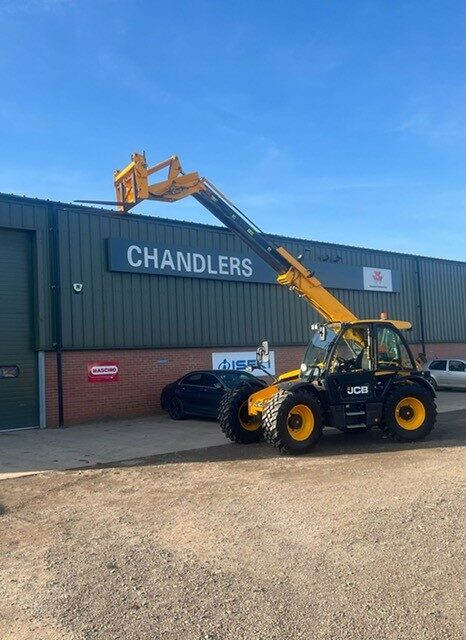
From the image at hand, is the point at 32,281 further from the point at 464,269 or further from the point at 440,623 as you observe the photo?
the point at 464,269

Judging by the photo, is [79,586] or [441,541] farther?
[441,541]

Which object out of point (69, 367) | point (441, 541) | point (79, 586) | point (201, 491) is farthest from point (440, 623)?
point (69, 367)

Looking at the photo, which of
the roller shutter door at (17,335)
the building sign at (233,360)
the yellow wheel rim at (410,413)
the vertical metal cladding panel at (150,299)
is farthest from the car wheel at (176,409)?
the yellow wheel rim at (410,413)

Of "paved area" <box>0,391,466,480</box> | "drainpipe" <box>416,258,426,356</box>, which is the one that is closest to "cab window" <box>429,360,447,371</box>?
"drainpipe" <box>416,258,426,356</box>

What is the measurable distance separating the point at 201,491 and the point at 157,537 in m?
2.02

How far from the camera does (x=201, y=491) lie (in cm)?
824

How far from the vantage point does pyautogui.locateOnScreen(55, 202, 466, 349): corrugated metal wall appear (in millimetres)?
17438

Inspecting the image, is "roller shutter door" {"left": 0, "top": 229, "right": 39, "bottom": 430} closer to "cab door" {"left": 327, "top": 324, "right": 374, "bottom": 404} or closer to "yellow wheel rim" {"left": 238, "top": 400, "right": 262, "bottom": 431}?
"yellow wheel rim" {"left": 238, "top": 400, "right": 262, "bottom": 431}

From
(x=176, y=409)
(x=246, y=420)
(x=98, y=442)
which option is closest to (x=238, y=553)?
(x=246, y=420)

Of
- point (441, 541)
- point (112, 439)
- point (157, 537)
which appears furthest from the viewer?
point (112, 439)

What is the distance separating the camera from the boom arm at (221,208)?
1241cm

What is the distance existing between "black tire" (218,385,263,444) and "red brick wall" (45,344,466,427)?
253 inches

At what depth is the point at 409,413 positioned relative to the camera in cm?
1173

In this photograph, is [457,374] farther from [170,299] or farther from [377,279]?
[170,299]
